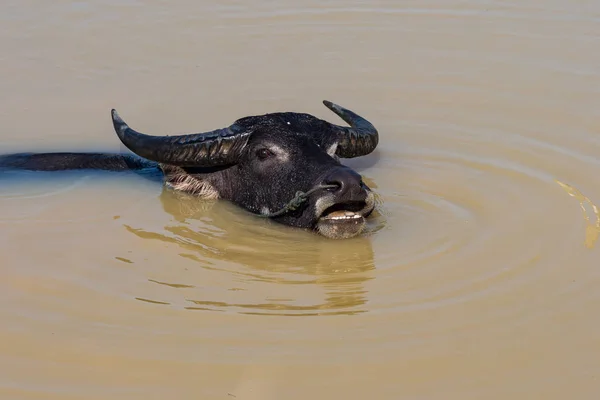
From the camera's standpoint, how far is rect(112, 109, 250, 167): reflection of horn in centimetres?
660

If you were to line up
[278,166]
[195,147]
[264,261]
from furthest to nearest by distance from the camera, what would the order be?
[195,147]
[278,166]
[264,261]

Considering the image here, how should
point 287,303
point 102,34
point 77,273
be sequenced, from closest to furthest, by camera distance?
point 287,303 < point 77,273 < point 102,34

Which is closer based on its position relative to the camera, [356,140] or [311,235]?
[311,235]

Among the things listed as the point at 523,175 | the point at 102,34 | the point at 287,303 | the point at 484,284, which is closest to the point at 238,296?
the point at 287,303

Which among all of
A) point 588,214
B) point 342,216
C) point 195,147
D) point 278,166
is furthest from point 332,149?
point 588,214

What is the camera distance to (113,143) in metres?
8.14

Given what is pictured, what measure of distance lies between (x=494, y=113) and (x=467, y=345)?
4.22 meters

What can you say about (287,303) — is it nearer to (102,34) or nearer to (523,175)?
(523,175)

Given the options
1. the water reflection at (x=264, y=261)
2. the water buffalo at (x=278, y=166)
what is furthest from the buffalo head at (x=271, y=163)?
the water reflection at (x=264, y=261)

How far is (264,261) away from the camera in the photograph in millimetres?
5723

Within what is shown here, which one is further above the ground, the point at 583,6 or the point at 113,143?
the point at 583,6

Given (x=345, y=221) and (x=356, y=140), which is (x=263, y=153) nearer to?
(x=356, y=140)

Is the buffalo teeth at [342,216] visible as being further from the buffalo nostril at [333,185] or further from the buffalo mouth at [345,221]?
the buffalo nostril at [333,185]

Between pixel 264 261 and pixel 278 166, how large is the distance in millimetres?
965
